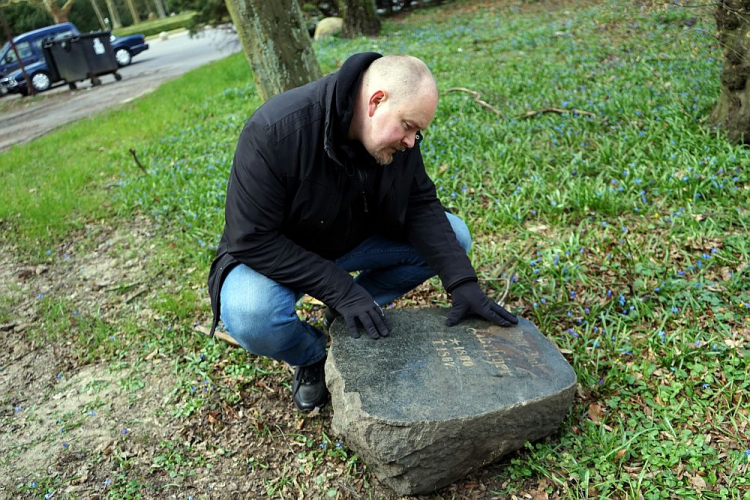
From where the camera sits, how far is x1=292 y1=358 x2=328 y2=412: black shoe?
9.29ft

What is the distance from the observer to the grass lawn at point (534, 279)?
2471 mm

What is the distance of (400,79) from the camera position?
220 cm

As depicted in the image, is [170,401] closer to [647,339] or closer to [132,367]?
[132,367]

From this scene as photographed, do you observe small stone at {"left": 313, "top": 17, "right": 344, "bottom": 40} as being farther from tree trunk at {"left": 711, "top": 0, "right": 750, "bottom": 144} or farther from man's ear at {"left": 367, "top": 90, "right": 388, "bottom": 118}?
man's ear at {"left": 367, "top": 90, "right": 388, "bottom": 118}

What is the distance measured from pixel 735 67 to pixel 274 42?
3361 mm

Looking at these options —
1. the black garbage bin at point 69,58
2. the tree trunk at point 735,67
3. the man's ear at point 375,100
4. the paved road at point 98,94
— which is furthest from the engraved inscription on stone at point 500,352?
the black garbage bin at point 69,58

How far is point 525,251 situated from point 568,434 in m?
1.41

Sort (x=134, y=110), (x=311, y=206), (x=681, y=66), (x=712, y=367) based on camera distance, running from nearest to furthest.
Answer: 1. (x=311, y=206)
2. (x=712, y=367)
3. (x=681, y=66)
4. (x=134, y=110)

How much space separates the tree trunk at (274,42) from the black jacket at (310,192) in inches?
89.0

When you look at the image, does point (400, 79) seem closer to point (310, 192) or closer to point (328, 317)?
point (310, 192)

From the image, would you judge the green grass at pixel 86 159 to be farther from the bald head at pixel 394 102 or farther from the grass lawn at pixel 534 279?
the bald head at pixel 394 102

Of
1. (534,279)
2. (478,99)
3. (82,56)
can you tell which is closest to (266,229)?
(534,279)

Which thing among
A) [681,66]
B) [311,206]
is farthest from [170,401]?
[681,66]

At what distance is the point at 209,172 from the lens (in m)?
5.52
